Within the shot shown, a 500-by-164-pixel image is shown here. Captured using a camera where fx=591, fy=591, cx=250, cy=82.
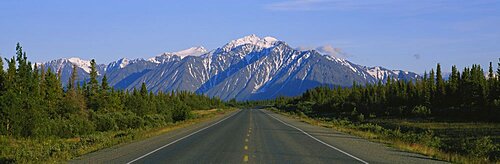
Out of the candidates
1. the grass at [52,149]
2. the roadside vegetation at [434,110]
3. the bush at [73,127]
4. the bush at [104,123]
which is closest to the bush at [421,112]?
the roadside vegetation at [434,110]

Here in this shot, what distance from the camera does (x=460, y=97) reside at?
97.6 meters

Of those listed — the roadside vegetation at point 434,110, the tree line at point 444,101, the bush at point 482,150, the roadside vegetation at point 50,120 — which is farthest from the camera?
the tree line at point 444,101

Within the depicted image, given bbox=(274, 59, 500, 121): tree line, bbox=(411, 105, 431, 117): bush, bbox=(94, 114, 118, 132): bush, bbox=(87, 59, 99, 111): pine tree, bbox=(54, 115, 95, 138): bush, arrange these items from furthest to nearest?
bbox=(411, 105, 431, 117): bush < bbox=(87, 59, 99, 111): pine tree < bbox=(274, 59, 500, 121): tree line < bbox=(94, 114, 118, 132): bush < bbox=(54, 115, 95, 138): bush

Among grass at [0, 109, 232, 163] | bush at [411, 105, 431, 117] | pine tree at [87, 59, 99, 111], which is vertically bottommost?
grass at [0, 109, 232, 163]

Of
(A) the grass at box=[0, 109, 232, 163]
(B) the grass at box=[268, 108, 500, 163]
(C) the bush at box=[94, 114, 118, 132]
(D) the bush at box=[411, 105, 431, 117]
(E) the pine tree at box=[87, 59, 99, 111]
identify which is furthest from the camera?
(D) the bush at box=[411, 105, 431, 117]

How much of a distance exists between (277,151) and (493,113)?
191ft

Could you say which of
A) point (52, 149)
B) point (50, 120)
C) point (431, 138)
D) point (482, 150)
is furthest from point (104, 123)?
point (482, 150)

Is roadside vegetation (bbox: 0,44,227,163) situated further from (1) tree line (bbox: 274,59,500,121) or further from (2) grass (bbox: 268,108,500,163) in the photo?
(1) tree line (bbox: 274,59,500,121)

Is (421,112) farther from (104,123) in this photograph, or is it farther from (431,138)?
(431,138)

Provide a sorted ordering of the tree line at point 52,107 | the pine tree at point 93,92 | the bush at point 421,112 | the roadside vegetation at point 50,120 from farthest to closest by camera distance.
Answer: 1. the bush at point 421,112
2. the pine tree at point 93,92
3. the tree line at point 52,107
4. the roadside vegetation at point 50,120

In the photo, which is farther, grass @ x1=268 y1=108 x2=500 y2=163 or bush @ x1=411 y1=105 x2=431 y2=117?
bush @ x1=411 y1=105 x2=431 y2=117

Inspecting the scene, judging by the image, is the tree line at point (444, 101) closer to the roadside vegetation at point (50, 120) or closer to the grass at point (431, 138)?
the grass at point (431, 138)

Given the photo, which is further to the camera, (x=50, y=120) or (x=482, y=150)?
(x=50, y=120)

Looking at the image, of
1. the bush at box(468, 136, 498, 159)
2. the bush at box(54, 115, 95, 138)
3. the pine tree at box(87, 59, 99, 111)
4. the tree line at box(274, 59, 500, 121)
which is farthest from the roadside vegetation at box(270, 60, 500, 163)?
the pine tree at box(87, 59, 99, 111)
